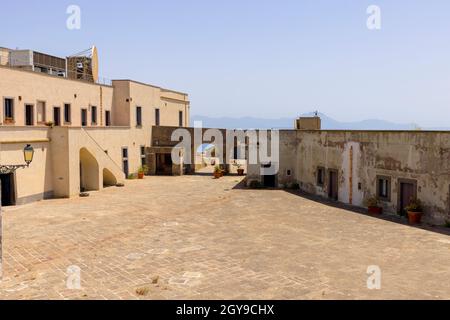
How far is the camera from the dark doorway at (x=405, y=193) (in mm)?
18938

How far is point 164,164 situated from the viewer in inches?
1496

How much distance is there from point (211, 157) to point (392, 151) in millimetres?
31038

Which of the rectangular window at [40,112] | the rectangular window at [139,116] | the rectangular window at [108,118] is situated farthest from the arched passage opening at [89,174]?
the rectangular window at [139,116]

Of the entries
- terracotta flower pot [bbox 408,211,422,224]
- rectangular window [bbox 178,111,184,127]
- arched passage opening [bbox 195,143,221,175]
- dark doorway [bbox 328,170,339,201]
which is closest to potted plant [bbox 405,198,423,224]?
terracotta flower pot [bbox 408,211,422,224]

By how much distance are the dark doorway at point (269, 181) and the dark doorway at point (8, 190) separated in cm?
1602

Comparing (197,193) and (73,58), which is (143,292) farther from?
(73,58)

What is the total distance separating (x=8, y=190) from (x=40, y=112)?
6294 millimetres

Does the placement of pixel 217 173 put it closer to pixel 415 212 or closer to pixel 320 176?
pixel 320 176

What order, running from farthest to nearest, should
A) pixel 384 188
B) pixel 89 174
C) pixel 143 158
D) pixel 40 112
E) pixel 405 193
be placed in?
pixel 143 158 → pixel 89 174 → pixel 40 112 → pixel 384 188 → pixel 405 193

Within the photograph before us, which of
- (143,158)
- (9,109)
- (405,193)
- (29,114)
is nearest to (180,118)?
(143,158)

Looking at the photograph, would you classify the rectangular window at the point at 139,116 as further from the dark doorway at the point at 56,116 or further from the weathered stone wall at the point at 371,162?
the weathered stone wall at the point at 371,162

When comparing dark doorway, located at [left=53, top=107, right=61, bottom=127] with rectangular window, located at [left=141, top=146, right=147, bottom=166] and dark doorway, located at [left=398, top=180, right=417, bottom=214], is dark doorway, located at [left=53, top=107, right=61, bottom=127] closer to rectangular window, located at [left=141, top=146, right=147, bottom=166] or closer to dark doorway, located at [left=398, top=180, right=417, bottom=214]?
rectangular window, located at [left=141, top=146, right=147, bottom=166]
